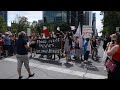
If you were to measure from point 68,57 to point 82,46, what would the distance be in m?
1.07

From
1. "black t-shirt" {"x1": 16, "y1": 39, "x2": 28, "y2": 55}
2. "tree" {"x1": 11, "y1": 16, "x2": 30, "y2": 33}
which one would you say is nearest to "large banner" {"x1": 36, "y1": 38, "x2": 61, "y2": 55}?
"black t-shirt" {"x1": 16, "y1": 39, "x2": 28, "y2": 55}

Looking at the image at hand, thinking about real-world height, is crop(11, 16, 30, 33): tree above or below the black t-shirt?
above

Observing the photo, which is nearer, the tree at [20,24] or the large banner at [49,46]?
the large banner at [49,46]

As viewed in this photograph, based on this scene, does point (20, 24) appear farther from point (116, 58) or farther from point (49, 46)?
point (116, 58)

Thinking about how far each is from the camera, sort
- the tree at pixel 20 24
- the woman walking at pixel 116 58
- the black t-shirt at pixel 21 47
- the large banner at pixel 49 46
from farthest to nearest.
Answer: the tree at pixel 20 24 → the large banner at pixel 49 46 → the black t-shirt at pixel 21 47 → the woman walking at pixel 116 58

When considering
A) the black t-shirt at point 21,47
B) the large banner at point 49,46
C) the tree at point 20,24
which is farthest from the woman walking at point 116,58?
the tree at point 20,24

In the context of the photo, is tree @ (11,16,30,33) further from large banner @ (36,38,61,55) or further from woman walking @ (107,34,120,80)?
woman walking @ (107,34,120,80)

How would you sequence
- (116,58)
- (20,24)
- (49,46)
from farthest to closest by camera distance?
1. (20,24)
2. (49,46)
3. (116,58)

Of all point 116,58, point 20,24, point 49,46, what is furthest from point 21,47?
point 20,24

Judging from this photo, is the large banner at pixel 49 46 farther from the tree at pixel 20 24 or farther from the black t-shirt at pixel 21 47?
the tree at pixel 20 24

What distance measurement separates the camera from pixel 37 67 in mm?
12562
